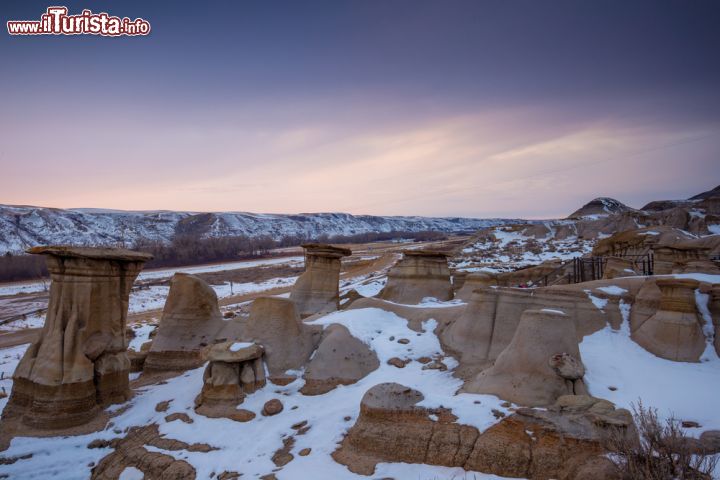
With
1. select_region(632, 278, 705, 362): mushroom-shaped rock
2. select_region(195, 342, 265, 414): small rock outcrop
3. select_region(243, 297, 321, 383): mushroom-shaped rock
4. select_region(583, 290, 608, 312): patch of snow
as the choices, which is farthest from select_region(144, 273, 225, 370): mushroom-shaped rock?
select_region(632, 278, 705, 362): mushroom-shaped rock

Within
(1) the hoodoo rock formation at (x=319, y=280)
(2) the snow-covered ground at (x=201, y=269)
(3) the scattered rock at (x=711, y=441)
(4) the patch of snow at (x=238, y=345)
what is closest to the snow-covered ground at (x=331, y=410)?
(3) the scattered rock at (x=711, y=441)

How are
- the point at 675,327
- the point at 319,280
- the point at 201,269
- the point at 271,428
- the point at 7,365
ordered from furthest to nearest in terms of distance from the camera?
the point at 201,269 < the point at 319,280 < the point at 7,365 < the point at 675,327 < the point at 271,428

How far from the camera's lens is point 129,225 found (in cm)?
10788

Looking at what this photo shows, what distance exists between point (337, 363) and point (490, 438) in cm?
515

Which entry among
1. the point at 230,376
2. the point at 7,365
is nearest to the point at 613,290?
the point at 230,376

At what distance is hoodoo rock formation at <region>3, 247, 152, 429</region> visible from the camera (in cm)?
978

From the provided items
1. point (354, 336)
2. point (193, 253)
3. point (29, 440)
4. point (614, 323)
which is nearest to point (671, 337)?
point (614, 323)

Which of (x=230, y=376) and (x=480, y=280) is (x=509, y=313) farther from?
(x=230, y=376)

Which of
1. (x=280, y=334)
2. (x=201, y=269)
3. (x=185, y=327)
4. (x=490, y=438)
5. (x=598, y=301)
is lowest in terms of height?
(x=201, y=269)

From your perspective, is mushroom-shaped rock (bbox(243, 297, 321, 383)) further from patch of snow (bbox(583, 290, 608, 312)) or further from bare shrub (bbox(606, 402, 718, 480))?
bare shrub (bbox(606, 402, 718, 480))

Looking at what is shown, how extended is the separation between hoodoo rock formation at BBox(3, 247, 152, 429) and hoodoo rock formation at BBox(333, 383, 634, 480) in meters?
5.97

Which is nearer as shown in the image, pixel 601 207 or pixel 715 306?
pixel 715 306

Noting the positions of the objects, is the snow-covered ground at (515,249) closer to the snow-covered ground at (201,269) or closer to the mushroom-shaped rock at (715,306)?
the mushroom-shaped rock at (715,306)

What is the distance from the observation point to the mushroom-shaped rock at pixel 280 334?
11445 mm
